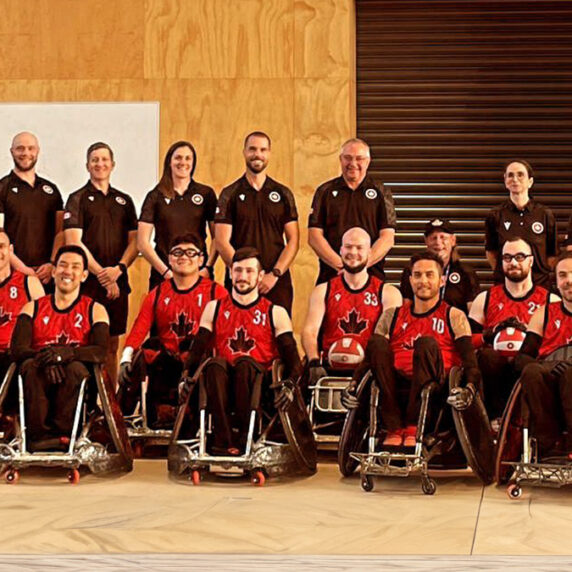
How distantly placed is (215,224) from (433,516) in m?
2.82

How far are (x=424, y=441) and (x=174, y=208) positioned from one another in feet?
7.87

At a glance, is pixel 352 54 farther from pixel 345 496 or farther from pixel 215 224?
pixel 345 496

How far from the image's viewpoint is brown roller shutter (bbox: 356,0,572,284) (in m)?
8.83

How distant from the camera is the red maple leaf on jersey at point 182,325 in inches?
243

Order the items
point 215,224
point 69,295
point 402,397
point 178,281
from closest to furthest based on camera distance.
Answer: point 402,397
point 69,295
point 178,281
point 215,224

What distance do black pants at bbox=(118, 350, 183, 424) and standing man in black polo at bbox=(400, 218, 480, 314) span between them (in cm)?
143

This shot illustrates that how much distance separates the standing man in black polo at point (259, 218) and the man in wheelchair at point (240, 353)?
0.90 metres

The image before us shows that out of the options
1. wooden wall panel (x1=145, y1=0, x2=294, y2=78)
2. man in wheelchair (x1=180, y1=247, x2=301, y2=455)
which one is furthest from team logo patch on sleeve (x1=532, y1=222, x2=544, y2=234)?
wooden wall panel (x1=145, y1=0, x2=294, y2=78)

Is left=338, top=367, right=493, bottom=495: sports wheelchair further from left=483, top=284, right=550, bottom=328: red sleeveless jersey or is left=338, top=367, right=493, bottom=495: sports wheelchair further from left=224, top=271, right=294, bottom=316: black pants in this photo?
left=224, top=271, right=294, bottom=316: black pants

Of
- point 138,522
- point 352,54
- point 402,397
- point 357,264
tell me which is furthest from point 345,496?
point 352,54

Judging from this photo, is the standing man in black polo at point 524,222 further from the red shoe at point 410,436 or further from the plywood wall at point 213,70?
the plywood wall at point 213,70

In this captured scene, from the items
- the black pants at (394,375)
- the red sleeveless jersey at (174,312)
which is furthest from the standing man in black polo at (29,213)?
the black pants at (394,375)

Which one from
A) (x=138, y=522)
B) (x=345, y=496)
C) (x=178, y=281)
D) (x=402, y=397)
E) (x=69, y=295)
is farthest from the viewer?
(x=178, y=281)

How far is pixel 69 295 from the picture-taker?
18.9 ft
